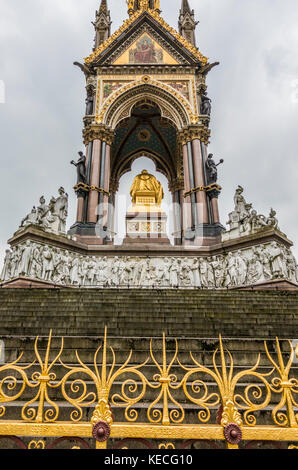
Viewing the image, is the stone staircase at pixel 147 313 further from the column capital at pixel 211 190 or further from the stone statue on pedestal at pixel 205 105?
the stone statue on pedestal at pixel 205 105

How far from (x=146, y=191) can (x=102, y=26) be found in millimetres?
12765

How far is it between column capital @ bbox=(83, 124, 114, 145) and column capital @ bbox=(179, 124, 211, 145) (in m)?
4.16

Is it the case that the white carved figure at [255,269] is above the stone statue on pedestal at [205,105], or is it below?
below

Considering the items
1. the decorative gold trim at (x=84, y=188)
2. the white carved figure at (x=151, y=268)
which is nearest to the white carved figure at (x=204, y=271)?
the white carved figure at (x=151, y=268)

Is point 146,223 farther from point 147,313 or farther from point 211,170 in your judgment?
point 147,313

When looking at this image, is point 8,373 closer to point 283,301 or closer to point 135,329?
point 135,329

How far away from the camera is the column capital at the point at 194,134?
1702 centimetres

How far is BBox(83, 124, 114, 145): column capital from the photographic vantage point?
55.3ft

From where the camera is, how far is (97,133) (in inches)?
664

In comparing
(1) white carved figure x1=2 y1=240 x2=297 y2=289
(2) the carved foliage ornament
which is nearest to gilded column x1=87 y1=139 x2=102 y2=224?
(1) white carved figure x1=2 y1=240 x2=297 y2=289

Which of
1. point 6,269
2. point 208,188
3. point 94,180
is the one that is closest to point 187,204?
point 208,188

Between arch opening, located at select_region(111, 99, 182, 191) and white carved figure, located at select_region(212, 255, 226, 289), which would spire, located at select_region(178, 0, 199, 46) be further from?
white carved figure, located at select_region(212, 255, 226, 289)

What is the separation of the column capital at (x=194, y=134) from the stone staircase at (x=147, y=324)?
10844 mm
